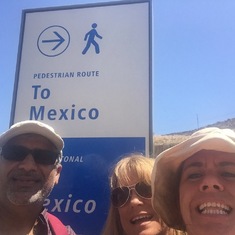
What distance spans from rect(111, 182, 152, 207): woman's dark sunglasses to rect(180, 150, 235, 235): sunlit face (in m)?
0.62

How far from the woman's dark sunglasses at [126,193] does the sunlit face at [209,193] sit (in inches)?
24.2

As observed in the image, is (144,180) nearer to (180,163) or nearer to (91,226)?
(180,163)

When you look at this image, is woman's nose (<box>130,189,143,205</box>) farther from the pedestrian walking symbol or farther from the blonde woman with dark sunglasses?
the pedestrian walking symbol

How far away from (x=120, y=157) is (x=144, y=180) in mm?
513

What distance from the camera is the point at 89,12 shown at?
10.9 ft

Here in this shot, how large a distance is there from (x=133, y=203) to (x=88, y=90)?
121cm

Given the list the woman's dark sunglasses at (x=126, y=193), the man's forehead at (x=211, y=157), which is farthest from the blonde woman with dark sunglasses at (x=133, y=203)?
the man's forehead at (x=211, y=157)

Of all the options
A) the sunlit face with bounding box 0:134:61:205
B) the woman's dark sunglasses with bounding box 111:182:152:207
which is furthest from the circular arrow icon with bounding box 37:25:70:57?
Result: the woman's dark sunglasses with bounding box 111:182:152:207

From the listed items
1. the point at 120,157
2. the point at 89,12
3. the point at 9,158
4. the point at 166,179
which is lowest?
the point at 166,179

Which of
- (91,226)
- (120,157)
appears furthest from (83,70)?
(91,226)

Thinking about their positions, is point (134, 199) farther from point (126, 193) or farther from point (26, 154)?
point (26, 154)

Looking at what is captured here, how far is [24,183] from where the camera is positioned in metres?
2.43

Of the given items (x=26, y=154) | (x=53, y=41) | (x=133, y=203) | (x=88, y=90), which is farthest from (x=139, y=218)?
(x=53, y=41)

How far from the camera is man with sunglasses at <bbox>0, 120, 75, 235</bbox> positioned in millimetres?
2408
